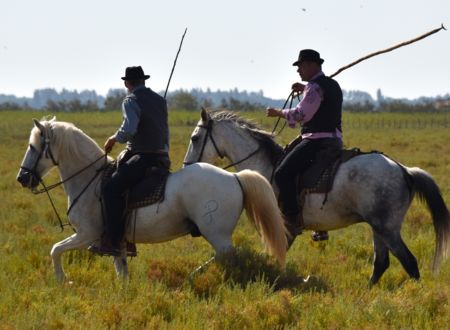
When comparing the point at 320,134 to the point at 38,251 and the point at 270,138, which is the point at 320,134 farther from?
the point at 38,251

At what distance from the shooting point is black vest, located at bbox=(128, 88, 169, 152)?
7.28m

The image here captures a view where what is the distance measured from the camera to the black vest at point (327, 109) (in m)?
7.80

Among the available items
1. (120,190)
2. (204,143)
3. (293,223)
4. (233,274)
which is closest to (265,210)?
(233,274)

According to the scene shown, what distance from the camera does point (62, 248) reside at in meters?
7.25

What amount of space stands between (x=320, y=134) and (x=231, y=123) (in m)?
1.46

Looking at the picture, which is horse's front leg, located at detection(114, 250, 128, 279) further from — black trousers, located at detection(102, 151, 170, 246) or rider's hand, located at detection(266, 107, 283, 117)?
rider's hand, located at detection(266, 107, 283, 117)

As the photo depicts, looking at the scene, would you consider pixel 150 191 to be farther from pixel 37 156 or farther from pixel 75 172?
pixel 37 156

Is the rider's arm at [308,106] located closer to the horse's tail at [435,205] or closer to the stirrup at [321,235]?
the horse's tail at [435,205]

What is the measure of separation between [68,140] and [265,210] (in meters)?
2.36

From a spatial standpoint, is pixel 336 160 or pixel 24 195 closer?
pixel 336 160

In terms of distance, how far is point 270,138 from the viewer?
869cm

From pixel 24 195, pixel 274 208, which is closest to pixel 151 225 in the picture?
pixel 274 208

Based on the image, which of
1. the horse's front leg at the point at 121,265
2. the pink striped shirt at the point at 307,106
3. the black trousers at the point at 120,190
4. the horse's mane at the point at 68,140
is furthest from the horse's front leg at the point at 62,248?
the pink striped shirt at the point at 307,106

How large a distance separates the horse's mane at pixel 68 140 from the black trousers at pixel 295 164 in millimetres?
2166
